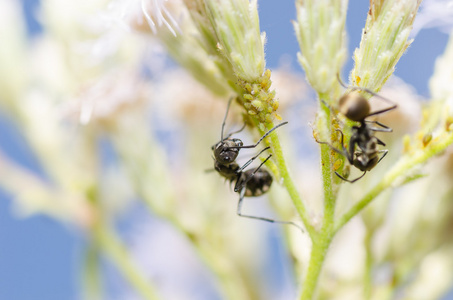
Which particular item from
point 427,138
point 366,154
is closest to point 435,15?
point 427,138

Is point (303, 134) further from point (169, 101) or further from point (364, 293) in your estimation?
point (364, 293)

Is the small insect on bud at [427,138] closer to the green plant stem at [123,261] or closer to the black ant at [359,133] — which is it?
the black ant at [359,133]

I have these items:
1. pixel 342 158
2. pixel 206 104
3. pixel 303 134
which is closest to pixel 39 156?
pixel 206 104

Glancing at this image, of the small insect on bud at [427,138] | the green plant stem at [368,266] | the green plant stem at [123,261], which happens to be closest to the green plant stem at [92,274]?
the green plant stem at [123,261]

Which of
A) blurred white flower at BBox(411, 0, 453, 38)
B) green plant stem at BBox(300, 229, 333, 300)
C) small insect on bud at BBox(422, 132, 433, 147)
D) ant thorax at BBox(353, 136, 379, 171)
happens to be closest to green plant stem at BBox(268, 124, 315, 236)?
green plant stem at BBox(300, 229, 333, 300)

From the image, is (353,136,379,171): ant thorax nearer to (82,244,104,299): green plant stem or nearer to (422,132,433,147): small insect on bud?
(422,132,433,147): small insect on bud
